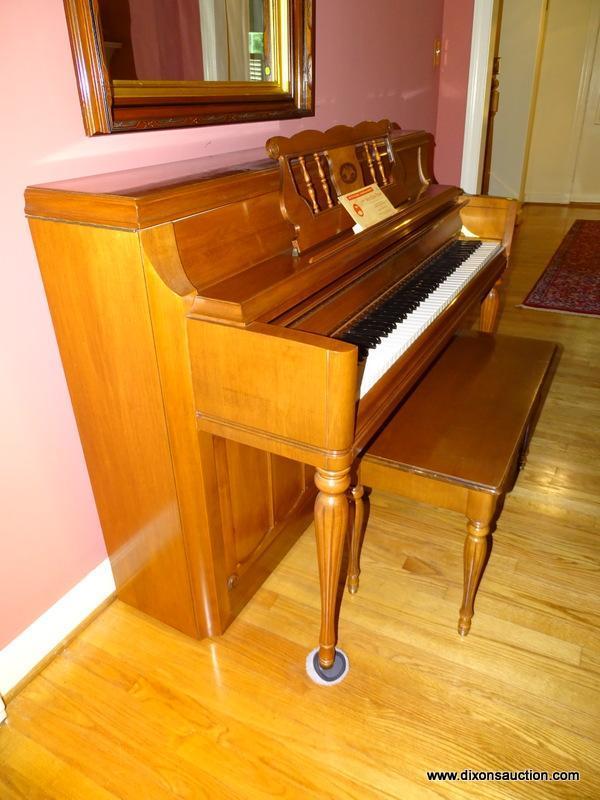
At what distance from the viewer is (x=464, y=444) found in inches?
57.7

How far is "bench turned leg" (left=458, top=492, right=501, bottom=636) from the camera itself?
135 cm

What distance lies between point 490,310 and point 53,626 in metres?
2.04

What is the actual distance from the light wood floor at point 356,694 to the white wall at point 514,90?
535cm

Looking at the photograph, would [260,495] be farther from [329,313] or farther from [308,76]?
[308,76]

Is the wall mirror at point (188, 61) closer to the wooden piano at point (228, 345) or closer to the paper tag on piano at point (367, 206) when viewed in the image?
the wooden piano at point (228, 345)

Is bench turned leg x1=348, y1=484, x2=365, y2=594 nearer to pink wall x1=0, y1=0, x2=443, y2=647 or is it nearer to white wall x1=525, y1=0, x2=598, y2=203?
pink wall x1=0, y1=0, x2=443, y2=647

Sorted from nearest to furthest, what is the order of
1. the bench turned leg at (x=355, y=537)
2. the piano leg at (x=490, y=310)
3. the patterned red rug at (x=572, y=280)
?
the bench turned leg at (x=355, y=537)
the piano leg at (x=490, y=310)
the patterned red rug at (x=572, y=280)

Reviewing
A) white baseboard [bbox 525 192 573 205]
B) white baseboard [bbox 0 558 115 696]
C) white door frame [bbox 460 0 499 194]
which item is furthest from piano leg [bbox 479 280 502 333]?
white baseboard [bbox 525 192 573 205]

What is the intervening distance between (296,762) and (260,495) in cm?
61

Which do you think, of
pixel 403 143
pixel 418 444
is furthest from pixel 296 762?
pixel 403 143

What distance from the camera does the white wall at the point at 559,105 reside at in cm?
609

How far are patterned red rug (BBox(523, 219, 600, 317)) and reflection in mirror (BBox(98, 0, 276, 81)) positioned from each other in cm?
267

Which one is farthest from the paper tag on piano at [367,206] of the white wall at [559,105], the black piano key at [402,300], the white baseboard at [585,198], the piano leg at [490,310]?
the white baseboard at [585,198]

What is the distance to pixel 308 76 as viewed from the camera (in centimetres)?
194
